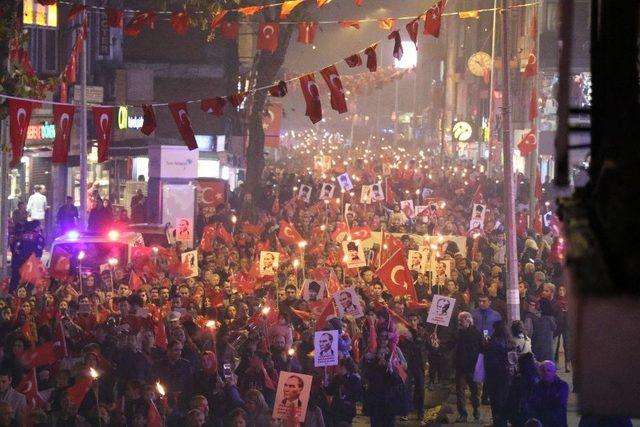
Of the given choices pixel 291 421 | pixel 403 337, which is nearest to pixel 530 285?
pixel 403 337

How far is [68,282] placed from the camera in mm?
17500

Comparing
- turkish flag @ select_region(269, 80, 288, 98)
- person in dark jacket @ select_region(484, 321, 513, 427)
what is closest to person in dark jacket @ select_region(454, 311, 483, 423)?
person in dark jacket @ select_region(484, 321, 513, 427)

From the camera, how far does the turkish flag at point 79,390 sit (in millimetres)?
12156

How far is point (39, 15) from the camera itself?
99.9ft

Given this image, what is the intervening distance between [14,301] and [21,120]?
3.74m

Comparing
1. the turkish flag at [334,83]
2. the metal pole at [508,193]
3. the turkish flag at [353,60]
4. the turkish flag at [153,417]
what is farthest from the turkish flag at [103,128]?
the turkish flag at [153,417]

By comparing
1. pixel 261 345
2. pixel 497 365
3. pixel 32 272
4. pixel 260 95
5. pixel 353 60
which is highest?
pixel 260 95

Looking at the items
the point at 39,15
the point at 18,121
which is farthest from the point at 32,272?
the point at 39,15

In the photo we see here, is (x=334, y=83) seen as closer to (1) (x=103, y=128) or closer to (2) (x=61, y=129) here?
(1) (x=103, y=128)

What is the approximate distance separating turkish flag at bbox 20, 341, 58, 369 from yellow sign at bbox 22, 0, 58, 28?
1739 centimetres

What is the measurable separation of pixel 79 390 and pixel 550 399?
4736 millimetres

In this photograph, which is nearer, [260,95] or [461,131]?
[260,95]

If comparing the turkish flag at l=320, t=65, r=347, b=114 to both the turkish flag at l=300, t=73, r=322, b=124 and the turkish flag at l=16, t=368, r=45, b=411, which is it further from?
the turkish flag at l=16, t=368, r=45, b=411

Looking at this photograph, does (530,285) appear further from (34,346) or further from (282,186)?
(282,186)
